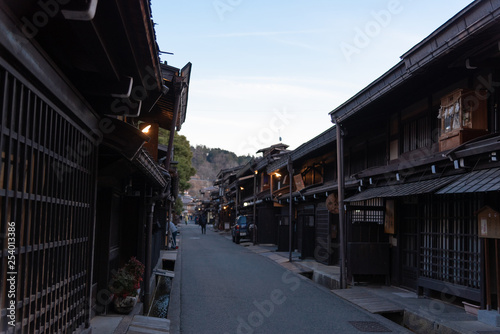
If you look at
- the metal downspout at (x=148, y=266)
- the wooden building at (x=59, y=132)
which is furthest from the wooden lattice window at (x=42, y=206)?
the metal downspout at (x=148, y=266)

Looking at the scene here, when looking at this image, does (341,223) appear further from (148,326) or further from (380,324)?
(148,326)

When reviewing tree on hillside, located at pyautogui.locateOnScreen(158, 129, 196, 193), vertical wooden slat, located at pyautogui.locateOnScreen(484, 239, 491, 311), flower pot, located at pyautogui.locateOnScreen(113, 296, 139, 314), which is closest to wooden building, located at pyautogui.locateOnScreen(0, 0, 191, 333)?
flower pot, located at pyautogui.locateOnScreen(113, 296, 139, 314)

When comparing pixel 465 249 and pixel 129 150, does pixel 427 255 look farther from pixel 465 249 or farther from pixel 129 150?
pixel 129 150

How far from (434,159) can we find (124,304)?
8.23 metres

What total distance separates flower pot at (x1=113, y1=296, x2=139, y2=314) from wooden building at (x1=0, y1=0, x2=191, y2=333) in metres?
3.25

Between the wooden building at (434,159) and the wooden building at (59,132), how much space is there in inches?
254

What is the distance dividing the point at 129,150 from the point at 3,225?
10.7 feet

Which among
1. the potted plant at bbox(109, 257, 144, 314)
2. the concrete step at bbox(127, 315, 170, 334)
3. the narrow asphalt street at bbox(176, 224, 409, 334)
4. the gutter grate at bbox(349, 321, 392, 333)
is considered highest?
the potted plant at bbox(109, 257, 144, 314)

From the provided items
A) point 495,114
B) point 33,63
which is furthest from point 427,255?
point 33,63

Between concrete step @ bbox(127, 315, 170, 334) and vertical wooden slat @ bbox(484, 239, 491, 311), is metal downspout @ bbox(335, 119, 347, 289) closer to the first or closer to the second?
vertical wooden slat @ bbox(484, 239, 491, 311)

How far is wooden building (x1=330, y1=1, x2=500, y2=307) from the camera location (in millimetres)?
9516

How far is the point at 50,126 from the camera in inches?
173

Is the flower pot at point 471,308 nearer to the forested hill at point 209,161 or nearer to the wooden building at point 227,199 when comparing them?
the wooden building at point 227,199

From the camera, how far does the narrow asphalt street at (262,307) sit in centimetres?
1018
